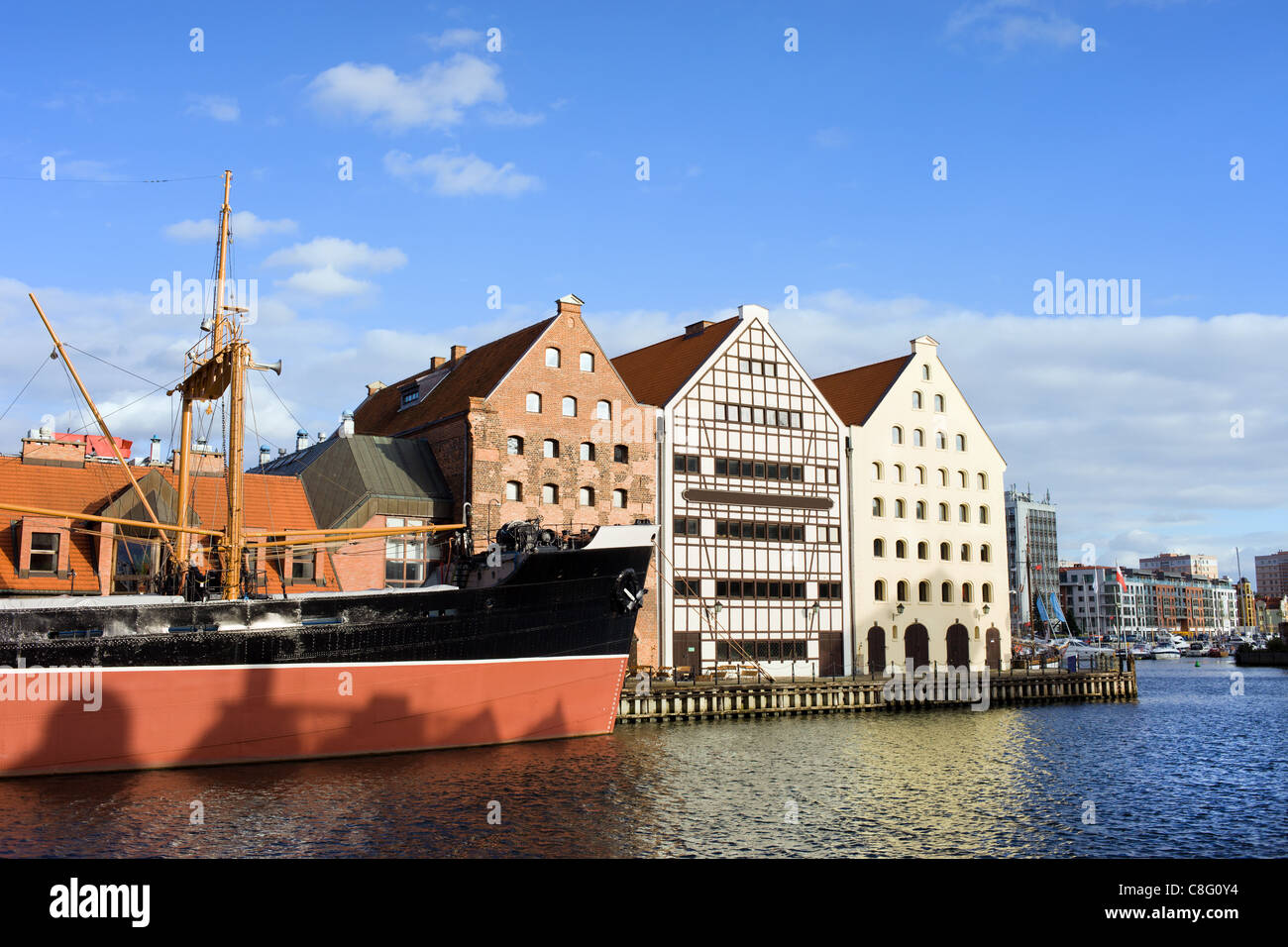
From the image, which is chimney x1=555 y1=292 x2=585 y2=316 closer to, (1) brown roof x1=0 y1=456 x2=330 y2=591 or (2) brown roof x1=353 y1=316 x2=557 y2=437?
(2) brown roof x1=353 y1=316 x2=557 y2=437

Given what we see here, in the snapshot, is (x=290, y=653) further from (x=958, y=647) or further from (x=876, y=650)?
(x=958, y=647)

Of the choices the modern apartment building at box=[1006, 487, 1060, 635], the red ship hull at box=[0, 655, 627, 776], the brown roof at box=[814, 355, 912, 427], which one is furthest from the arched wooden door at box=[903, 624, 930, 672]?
the modern apartment building at box=[1006, 487, 1060, 635]

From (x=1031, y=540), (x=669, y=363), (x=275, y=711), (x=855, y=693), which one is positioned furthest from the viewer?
(x=1031, y=540)

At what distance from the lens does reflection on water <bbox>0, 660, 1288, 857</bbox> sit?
62.3 feet

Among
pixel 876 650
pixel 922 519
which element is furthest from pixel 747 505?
pixel 922 519

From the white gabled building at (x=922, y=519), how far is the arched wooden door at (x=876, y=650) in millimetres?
56

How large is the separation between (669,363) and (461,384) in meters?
12.0

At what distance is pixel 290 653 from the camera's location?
29.0m

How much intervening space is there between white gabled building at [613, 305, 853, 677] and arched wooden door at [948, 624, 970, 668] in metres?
8.23

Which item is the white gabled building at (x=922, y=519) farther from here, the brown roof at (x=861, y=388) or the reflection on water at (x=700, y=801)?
the reflection on water at (x=700, y=801)

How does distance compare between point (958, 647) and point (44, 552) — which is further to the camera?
point (958, 647)

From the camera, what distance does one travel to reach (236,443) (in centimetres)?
3334
